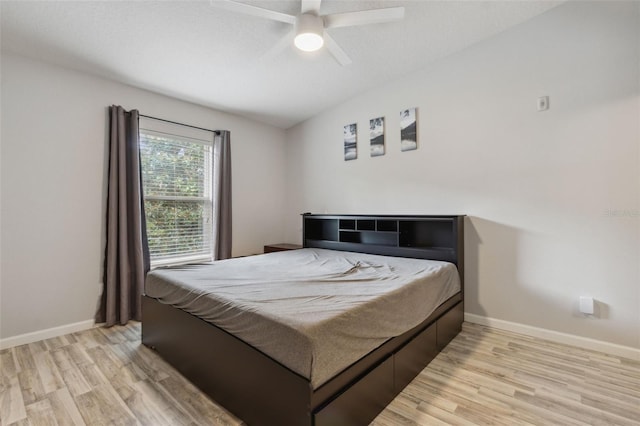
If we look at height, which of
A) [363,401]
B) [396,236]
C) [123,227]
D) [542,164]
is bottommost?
[363,401]

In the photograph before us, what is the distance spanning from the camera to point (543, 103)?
2424mm

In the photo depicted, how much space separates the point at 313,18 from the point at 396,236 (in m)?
2.23

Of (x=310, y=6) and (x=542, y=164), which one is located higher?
(x=310, y=6)

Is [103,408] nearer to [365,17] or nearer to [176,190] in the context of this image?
[176,190]

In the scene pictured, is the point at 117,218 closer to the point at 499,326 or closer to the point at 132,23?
the point at 132,23

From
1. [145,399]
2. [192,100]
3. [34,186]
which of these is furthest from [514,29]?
[34,186]

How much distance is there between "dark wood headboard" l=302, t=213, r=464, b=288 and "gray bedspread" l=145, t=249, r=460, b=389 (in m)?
0.21

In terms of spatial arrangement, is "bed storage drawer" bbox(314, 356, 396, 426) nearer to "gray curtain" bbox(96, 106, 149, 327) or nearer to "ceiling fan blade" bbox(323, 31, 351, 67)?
"ceiling fan blade" bbox(323, 31, 351, 67)

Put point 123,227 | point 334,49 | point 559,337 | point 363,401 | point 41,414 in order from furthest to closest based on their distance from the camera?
point 123,227 < point 559,337 < point 334,49 < point 41,414 < point 363,401

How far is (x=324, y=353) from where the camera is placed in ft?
4.02

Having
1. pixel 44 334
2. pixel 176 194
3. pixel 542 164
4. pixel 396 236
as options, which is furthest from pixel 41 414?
pixel 542 164

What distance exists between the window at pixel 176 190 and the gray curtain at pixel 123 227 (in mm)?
203

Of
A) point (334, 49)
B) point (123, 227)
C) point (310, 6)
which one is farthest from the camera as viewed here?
point (123, 227)

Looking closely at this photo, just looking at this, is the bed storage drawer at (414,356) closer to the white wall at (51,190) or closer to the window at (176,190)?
the window at (176,190)
